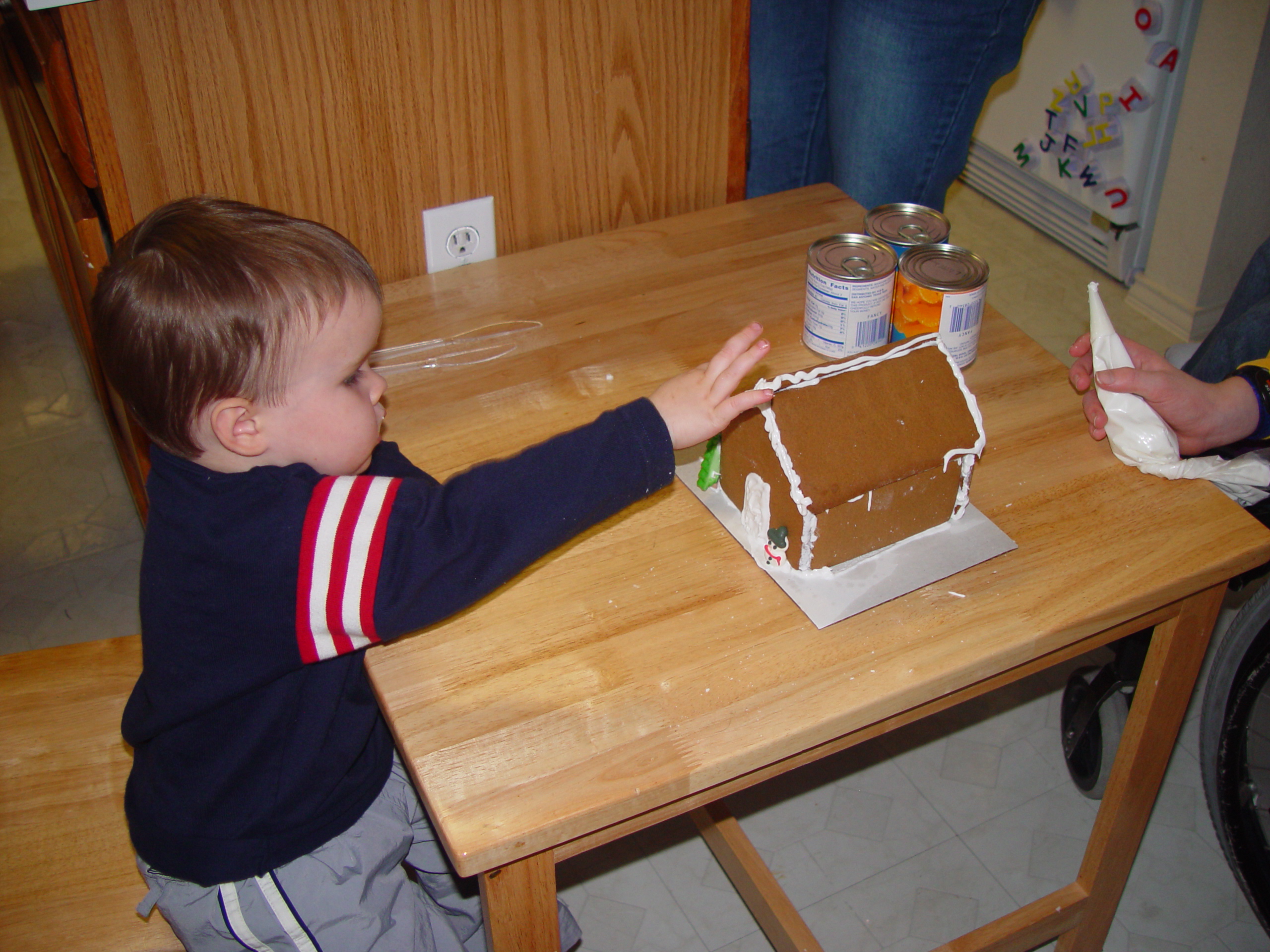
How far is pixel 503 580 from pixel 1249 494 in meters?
0.70

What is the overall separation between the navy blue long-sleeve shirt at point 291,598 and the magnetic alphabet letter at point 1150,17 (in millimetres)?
1832

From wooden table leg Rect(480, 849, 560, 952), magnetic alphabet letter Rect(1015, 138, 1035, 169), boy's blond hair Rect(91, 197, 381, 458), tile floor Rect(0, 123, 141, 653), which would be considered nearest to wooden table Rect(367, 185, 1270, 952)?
wooden table leg Rect(480, 849, 560, 952)

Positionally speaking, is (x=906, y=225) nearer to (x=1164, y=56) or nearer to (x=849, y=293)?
(x=849, y=293)

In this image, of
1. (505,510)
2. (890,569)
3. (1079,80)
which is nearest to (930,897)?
(890,569)

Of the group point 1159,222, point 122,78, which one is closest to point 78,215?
point 122,78

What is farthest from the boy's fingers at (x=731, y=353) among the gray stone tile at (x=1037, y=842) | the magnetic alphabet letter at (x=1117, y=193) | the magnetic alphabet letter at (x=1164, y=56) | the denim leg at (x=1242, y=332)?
the magnetic alphabet letter at (x=1117, y=193)

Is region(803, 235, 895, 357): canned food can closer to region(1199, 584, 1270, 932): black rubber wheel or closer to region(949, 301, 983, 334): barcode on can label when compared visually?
region(949, 301, 983, 334): barcode on can label

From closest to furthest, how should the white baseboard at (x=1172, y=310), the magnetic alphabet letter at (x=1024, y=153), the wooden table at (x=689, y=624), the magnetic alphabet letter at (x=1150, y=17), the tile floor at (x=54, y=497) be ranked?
1. the wooden table at (x=689, y=624)
2. the tile floor at (x=54, y=497)
3. the magnetic alphabet letter at (x=1150, y=17)
4. the white baseboard at (x=1172, y=310)
5. the magnetic alphabet letter at (x=1024, y=153)

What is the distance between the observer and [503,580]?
83 centimetres

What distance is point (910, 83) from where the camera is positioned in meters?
1.46

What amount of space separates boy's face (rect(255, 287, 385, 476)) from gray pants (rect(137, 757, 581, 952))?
0.34 m

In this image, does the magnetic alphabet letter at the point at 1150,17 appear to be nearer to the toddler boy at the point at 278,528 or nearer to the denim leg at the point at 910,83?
the denim leg at the point at 910,83

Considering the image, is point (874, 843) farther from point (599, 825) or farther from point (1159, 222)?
point (1159, 222)

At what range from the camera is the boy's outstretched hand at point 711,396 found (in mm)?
857
